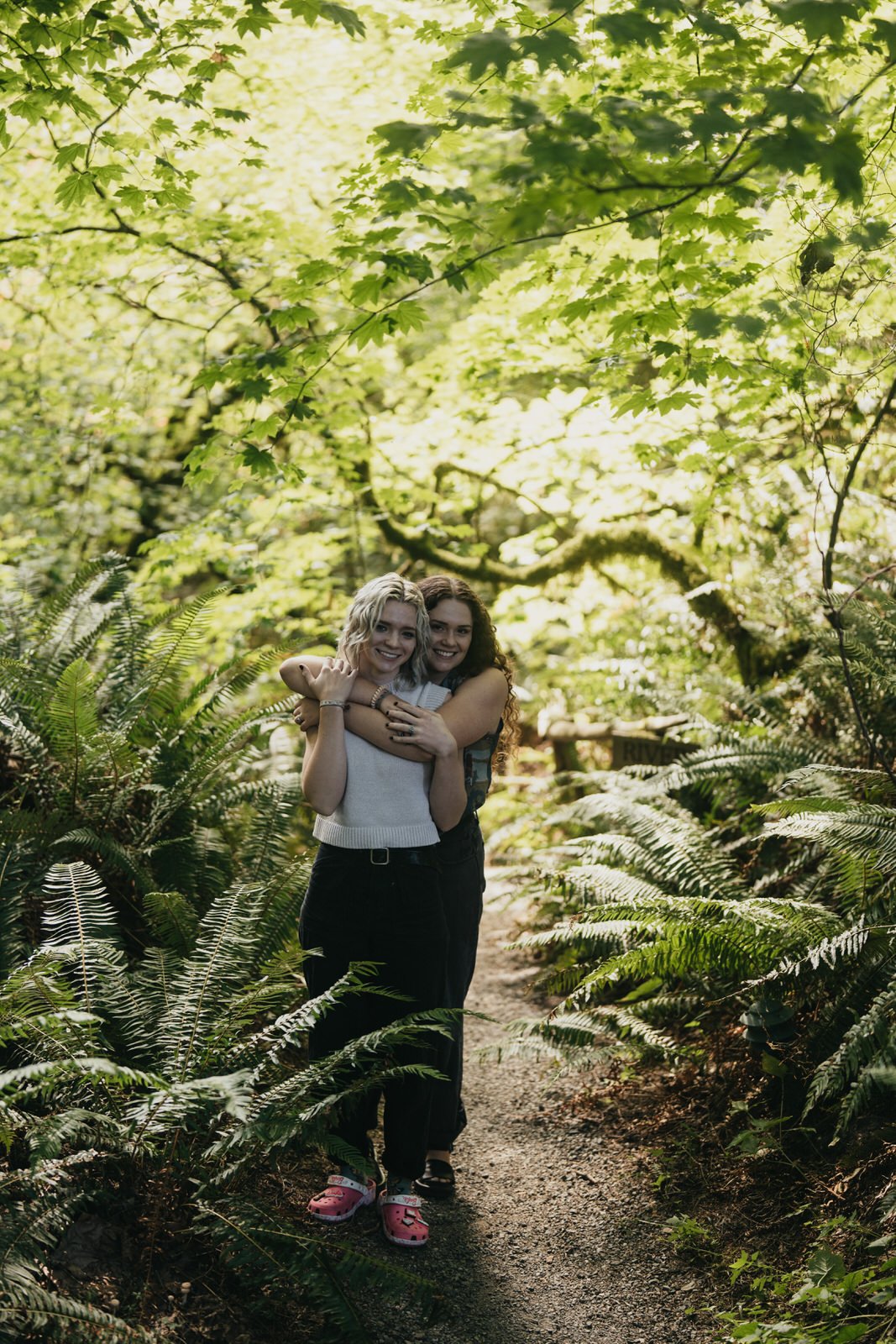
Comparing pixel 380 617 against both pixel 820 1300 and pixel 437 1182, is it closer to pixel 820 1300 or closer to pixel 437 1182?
pixel 437 1182

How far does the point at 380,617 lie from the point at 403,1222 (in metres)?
1.75

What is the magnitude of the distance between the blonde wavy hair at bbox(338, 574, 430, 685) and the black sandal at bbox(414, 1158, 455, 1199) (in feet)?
5.44

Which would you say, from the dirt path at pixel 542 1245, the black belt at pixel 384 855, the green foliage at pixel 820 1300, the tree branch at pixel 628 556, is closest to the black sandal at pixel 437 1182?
the dirt path at pixel 542 1245

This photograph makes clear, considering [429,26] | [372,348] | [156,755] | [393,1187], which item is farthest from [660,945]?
[372,348]

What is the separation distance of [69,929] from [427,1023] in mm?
1316

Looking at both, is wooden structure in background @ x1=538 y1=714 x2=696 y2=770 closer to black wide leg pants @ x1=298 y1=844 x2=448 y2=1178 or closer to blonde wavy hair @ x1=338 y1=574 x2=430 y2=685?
blonde wavy hair @ x1=338 y1=574 x2=430 y2=685

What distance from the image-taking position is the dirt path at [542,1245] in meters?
2.81

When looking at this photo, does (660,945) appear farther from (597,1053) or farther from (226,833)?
(226,833)

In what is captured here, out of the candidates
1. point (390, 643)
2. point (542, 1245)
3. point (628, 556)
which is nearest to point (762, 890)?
point (542, 1245)

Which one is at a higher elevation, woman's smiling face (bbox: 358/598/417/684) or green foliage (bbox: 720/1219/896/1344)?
woman's smiling face (bbox: 358/598/417/684)

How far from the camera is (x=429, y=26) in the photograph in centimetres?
385

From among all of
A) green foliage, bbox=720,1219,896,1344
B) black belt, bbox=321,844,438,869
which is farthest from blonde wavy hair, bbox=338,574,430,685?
green foliage, bbox=720,1219,896,1344

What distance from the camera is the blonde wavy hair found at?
3047mm

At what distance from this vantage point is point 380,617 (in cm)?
304
